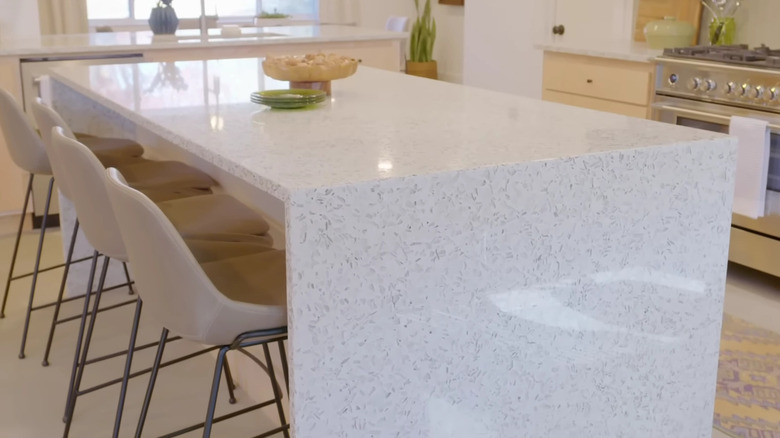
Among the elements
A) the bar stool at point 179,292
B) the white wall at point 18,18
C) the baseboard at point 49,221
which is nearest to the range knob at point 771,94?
the bar stool at point 179,292

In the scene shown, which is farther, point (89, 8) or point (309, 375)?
point (89, 8)

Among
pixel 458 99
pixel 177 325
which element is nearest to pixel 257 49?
pixel 458 99

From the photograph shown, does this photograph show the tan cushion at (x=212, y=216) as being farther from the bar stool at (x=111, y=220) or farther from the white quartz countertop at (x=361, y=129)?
the white quartz countertop at (x=361, y=129)

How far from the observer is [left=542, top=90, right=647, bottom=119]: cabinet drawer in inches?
160

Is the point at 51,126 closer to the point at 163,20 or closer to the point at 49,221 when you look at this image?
the point at 49,221

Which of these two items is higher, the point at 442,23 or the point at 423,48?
the point at 442,23

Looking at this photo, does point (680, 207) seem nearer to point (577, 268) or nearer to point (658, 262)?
point (658, 262)

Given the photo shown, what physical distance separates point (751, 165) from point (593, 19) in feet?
6.53

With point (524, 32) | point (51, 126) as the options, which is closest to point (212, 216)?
point (51, 126)

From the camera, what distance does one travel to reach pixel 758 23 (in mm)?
4152

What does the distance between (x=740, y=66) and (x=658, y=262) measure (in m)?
1.98

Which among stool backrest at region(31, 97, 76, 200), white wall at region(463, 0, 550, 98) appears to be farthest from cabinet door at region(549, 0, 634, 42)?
stool backrest at region(31, 97, 76, 200)

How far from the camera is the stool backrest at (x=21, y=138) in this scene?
2815mm

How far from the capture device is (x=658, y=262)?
1.84 meters
